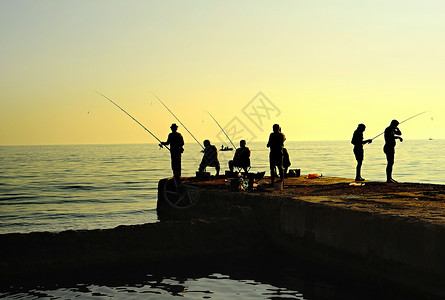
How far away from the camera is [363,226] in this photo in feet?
28.5

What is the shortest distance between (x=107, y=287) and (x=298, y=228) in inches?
140

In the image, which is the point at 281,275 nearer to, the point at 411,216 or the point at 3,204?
the point at 411,216

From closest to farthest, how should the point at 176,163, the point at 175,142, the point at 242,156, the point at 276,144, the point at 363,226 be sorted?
the point at 363,226
the point at 276,144
the point at 175,142
the point at 176,163
the point at 242,156

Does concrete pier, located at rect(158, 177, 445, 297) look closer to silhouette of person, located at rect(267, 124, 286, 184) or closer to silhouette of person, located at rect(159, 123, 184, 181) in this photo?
silhouette of person, located at rect(267, 124, 286, 184)

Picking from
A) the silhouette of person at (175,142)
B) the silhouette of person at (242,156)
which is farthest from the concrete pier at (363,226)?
the silhouette of person at (242,156)

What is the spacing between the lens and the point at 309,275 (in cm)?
941

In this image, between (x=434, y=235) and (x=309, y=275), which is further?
(x=309, y=275)

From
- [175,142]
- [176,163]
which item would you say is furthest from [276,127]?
[176,163]

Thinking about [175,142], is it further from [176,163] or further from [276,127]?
[276,127]

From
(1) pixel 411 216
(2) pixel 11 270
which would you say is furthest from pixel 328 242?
(2) pixel 11 270

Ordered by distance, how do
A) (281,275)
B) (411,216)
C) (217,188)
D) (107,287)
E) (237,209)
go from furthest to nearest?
(217,188) < (237,209) < (281,275) < (107,287) < (411,216)

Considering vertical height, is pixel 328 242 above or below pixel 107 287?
above

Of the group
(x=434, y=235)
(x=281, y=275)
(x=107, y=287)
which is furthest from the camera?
(x=281, y=275)

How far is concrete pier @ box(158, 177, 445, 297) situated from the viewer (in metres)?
7.53
